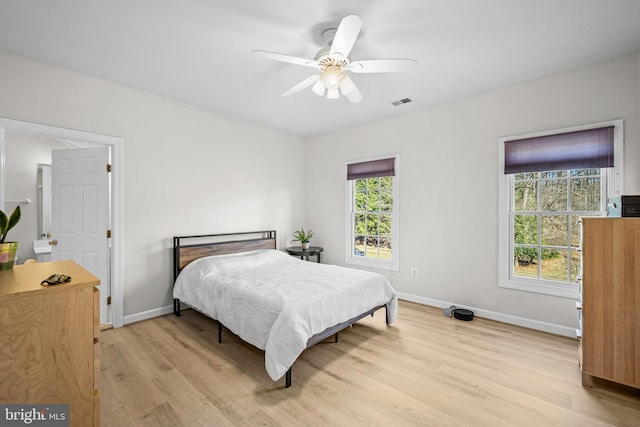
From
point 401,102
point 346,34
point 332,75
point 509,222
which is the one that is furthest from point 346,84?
point 509,222

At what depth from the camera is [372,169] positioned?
4.39 meters

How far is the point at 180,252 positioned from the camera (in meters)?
3.50

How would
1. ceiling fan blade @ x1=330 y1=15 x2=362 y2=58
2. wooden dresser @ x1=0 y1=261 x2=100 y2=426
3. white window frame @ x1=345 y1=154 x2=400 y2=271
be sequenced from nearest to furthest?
wooden dresser @ x1=0 y1=261 x2=100 y2=426 < ceiling fan blade @ x1=330 y1=15 x2=362 y2=58 < white window frame @ x1=345 y1=154 x2=400 y2=271

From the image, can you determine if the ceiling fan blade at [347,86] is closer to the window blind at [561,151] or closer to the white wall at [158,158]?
the window blind at [561,151]

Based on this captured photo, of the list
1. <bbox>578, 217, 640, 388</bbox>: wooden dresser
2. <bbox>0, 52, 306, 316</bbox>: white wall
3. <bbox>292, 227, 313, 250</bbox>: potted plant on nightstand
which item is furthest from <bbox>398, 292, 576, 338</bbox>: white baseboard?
<bbox>0, 52, 306, 316</bbox>: white wall

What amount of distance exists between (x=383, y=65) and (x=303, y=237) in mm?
3102

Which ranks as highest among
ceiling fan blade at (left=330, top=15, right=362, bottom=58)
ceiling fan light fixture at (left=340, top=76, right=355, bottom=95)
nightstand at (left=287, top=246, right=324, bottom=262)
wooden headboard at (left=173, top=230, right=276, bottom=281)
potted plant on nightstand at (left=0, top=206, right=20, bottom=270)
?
ceiling fan blade at (left=330, top=15, right=362, bottom=58)

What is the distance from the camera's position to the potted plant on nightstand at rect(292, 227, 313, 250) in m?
4.70

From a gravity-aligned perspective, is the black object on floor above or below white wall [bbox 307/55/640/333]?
below

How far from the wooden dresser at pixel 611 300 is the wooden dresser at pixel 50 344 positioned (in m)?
3.17

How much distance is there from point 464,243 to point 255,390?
2873mm

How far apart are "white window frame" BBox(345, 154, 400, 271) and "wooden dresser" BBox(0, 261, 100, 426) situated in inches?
140

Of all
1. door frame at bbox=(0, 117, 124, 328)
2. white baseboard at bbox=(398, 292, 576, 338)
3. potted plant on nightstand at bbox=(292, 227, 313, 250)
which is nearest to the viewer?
white baseboard at bbox=(398, 292, 576, 338)

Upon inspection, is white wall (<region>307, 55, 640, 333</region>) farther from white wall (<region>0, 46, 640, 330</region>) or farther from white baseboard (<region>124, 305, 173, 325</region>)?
white baseboard (<region>124, 305, 173, 325</region>)
